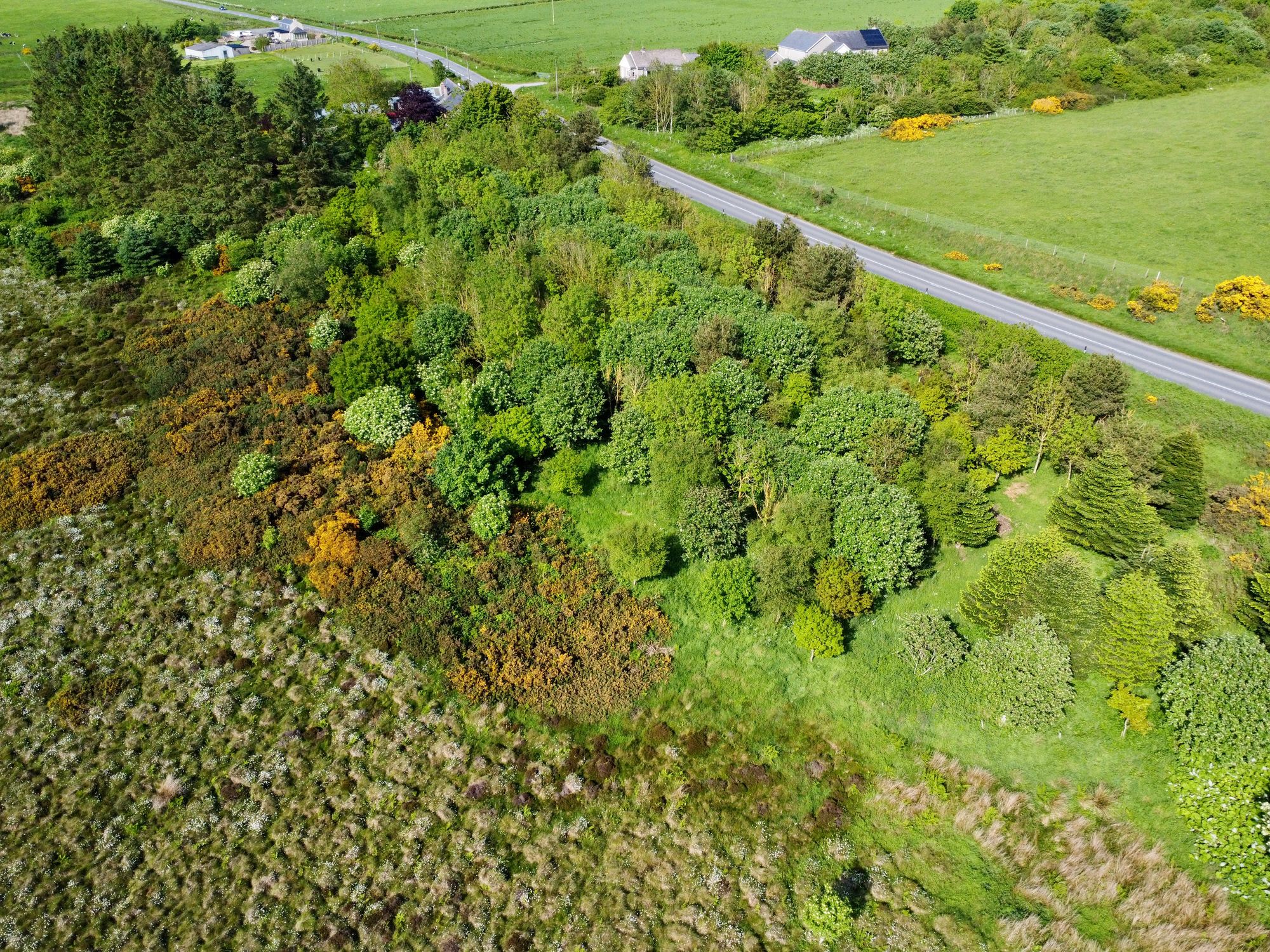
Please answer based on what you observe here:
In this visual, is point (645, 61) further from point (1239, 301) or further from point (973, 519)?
point (973, 519)

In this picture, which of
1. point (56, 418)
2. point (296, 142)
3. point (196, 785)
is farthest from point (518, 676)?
point (296, 142)

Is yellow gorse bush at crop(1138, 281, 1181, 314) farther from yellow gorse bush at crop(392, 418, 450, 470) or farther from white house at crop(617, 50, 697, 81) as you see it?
white house at crop(617, 50, 697, 81)

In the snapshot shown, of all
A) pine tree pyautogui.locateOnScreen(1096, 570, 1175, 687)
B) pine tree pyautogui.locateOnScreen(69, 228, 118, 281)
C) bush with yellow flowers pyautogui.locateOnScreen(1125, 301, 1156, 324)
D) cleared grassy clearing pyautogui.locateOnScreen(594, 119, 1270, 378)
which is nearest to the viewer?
pine tree pyautogui.locateOnScreen(1096, 570, 1175, 687)

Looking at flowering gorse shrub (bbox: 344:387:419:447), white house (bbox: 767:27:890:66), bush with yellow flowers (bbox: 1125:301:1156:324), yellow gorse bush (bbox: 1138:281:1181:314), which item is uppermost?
white house (bbox: 767:27:890:66)

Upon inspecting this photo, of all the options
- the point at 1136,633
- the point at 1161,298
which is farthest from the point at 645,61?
the point at 1136,633

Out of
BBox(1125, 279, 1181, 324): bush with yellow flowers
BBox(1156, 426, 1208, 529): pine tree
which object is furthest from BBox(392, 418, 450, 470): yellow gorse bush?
BBox(1125, 279, 1181, 324): bush with yellow flowers

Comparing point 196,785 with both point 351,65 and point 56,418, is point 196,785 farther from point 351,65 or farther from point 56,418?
point 351,65
